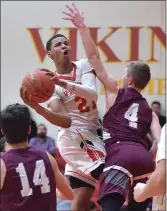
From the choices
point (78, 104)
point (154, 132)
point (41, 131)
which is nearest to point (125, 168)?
point (154, 132)

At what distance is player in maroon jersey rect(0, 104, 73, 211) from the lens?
3154 mm

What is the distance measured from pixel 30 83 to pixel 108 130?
818mm

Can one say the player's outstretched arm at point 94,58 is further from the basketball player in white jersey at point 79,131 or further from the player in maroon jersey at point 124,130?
the basketball player in white jersey at point 79,131

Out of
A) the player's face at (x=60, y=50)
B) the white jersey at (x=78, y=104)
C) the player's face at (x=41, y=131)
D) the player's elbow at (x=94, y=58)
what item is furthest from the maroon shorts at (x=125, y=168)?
the player's face at (x=41, y=131)

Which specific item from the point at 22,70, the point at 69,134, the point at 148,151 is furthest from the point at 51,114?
the point at 22,70

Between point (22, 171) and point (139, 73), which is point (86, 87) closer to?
point (139, 73)

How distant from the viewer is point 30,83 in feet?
12.5

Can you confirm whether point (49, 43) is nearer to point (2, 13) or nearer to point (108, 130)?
point (108, 130)

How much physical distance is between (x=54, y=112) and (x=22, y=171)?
3.04 ft

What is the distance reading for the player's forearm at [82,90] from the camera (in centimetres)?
393

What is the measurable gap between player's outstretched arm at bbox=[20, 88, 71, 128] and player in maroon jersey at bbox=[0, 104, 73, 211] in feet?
1.78

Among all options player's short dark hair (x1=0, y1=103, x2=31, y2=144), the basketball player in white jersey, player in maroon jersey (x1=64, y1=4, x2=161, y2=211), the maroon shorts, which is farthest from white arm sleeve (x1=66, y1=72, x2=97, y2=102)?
player's short dark hair (x1=0, y1=103, x2=31, y2=144)

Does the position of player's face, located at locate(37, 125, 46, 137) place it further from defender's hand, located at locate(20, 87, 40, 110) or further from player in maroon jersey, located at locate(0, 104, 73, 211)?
player in maroon jersey, located at locate(0, 104, 73, 211)

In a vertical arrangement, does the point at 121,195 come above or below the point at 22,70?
below
